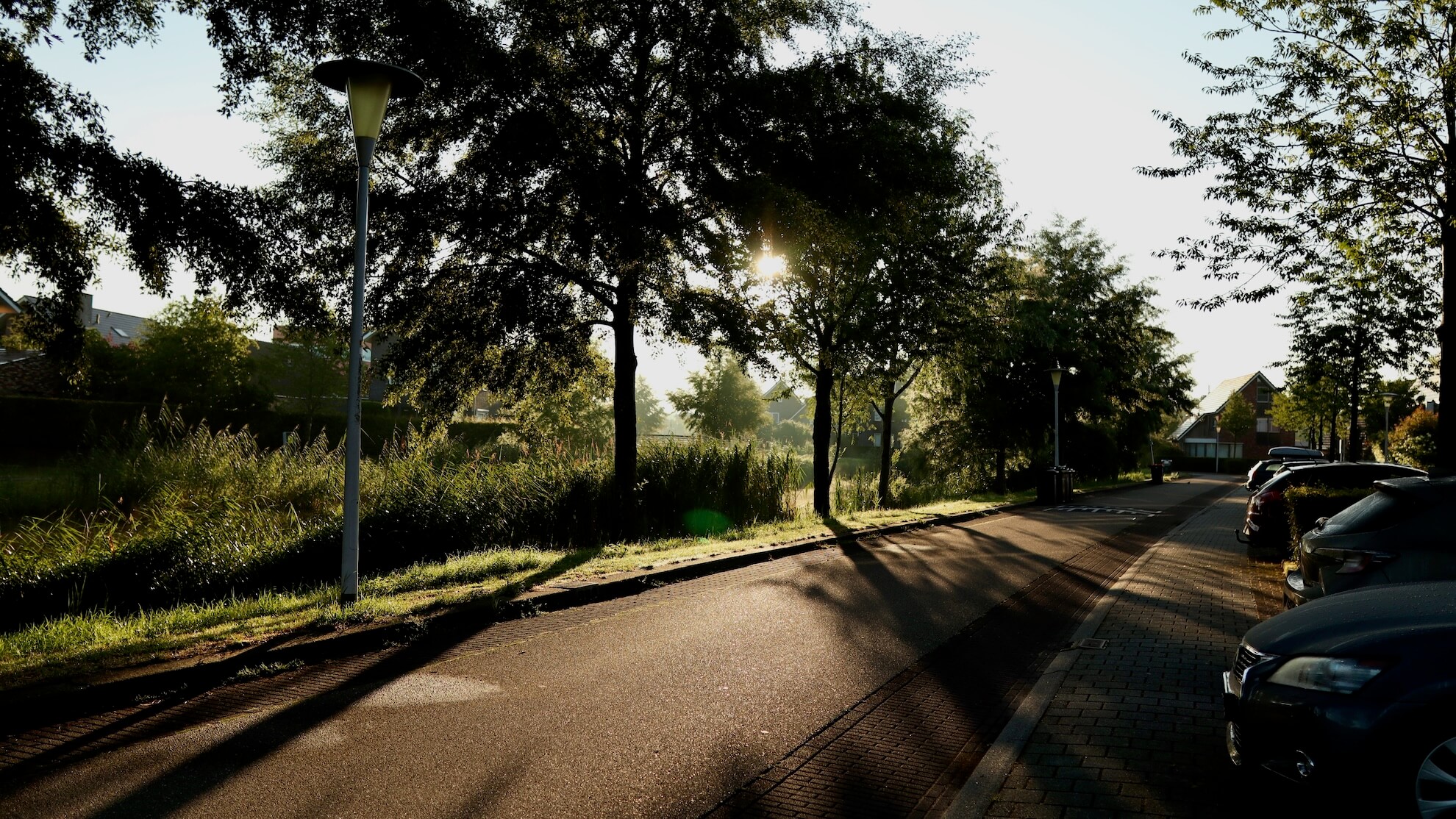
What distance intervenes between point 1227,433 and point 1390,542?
95.8 m

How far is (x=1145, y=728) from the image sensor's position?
4.93m

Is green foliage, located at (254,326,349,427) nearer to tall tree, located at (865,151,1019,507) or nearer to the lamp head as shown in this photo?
tall tree, located at (865,151,1019,507)

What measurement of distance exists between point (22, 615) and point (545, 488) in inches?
275

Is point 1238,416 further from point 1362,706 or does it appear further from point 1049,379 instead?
point 1362,706

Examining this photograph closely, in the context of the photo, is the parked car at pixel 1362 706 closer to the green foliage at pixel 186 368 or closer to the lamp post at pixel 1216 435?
the green foliage at pixel 186 368

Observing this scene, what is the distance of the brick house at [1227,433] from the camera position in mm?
86062

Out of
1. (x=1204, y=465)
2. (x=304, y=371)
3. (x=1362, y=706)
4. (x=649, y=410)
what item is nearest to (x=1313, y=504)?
(x=1362, y=706)

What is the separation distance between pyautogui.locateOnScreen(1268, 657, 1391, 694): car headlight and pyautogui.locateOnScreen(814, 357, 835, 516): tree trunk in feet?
57.3

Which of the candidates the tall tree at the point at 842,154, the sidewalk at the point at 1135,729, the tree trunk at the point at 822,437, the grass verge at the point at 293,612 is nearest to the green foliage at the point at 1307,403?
the tree trunk at the point at 822,437

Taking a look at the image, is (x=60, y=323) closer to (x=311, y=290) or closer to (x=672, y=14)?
(x=311, y=290)

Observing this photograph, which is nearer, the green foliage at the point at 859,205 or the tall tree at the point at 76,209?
the tall tree at the point at 76,209

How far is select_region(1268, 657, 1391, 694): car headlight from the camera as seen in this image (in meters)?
3.44

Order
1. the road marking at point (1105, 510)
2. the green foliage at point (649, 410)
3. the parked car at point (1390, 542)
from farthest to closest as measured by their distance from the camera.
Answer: the green foliage at point (649, 410) → the road marking at point (1105, 510) → the parked car at point (1390, 542)

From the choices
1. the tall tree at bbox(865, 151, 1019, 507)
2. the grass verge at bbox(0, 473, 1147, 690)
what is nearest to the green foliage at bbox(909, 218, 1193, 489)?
the tall tree at bbox(865, 151, 1019, 507)
